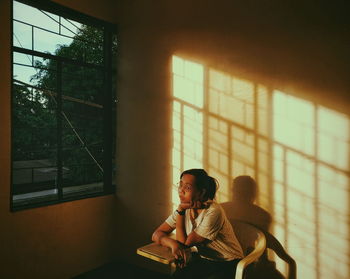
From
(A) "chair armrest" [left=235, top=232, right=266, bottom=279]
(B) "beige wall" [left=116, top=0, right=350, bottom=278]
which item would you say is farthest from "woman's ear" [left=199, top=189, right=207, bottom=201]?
(B) "beige wall" [left=116, top=0, right=350, bottom=278]

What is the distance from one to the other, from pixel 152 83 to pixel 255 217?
188cm

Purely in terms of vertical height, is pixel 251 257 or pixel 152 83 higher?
pixel 152 83

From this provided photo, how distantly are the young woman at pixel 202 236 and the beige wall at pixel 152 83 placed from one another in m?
1.03

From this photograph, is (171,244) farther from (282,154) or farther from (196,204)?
(282,154)

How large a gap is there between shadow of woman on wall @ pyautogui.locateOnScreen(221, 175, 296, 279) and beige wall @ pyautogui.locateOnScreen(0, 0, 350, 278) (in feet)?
2.78

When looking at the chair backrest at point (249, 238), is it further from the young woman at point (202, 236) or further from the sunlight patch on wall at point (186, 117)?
the sunlight patch on wall at point (186, 117)

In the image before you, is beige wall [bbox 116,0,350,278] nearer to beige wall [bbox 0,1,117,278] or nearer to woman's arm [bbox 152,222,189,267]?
beige wall [bbox 0,1,117,278]

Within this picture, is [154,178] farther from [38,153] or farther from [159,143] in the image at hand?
[38,153]

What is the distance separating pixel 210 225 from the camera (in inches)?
98.7

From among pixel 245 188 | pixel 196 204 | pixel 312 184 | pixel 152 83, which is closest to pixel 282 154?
pixel 312 184

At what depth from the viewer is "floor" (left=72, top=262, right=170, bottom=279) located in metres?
3.65

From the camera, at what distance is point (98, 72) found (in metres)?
→ 4.03

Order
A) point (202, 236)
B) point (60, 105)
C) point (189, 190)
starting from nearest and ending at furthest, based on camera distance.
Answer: point (202, 236), point (189, 190), point (60, 105)

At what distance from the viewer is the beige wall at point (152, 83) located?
9.16 ft
